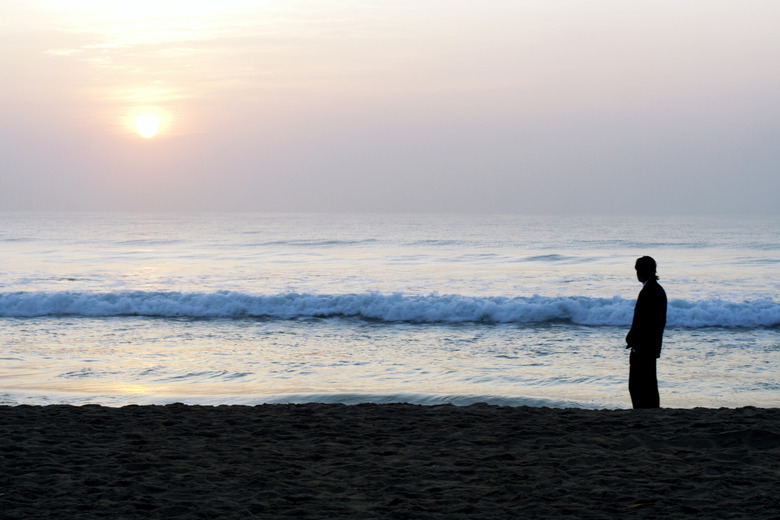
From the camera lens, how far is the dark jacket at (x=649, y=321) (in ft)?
21.2

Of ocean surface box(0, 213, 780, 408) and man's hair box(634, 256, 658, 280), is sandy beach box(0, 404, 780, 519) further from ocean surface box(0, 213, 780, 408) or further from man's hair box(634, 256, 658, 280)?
ocean surface box(0, 213, 780, 408)

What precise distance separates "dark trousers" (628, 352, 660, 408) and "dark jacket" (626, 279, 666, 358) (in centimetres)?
10

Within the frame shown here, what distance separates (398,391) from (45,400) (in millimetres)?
4177

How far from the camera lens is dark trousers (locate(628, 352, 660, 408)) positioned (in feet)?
21.9

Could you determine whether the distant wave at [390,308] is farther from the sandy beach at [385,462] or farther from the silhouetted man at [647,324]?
the sandy beach at [385,462]

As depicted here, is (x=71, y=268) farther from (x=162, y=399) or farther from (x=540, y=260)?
(x=162, y=399)

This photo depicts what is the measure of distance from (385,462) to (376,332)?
31.6 ft

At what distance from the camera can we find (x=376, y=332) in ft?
48.6

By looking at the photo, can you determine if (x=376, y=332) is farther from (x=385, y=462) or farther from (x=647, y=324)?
(x=385, y=462)

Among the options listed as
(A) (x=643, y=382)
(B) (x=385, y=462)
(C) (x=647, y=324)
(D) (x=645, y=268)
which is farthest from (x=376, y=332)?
(B) (x=385, y=462)

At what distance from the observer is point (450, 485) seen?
15.1 ft

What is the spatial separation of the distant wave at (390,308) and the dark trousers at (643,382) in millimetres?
9253

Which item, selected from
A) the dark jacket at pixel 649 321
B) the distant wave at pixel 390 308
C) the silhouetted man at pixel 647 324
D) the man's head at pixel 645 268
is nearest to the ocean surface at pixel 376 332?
the distant wave at pixel 390 308

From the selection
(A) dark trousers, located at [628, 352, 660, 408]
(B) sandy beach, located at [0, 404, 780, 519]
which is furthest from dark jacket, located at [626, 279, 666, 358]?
(B) sandy beach, located at [0, 404, 780, 519]
